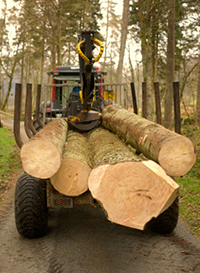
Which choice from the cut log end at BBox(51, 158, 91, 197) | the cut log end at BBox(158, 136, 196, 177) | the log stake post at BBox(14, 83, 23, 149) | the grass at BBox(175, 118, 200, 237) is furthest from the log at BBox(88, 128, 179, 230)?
the log stake post at BBox(14, 83, 23, 149)

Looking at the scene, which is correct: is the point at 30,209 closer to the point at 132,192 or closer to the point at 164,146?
the point at 132,192

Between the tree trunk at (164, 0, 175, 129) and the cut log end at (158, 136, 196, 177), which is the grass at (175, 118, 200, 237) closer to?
the cut log end at (158, 136, 196, 177)

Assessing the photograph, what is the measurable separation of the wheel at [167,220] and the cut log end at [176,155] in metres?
1.17

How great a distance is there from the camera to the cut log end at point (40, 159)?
367cm

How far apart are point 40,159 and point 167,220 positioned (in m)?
2.32

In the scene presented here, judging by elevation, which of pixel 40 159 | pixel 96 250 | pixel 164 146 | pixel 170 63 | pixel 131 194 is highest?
pixel 170 63

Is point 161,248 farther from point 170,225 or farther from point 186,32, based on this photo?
point 186,32

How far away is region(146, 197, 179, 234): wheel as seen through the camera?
473 centimetres

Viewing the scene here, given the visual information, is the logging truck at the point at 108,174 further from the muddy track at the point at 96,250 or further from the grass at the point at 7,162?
the grass at the point at 7,162

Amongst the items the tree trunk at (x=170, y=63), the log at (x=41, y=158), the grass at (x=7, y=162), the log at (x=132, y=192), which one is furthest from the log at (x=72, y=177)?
the tree trunk at (x=170, y=63)

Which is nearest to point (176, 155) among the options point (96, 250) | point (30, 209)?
point (96, 250)

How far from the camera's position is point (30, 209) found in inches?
176

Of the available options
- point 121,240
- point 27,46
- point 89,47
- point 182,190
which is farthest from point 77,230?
point 27,46

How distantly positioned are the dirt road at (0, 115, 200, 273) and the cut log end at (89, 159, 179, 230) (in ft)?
2.80
